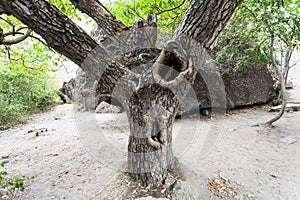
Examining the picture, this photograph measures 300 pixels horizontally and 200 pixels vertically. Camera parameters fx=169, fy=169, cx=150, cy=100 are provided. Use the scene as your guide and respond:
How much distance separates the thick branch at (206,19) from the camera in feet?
5.52

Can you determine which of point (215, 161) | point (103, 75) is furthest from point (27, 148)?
point (215, 161)

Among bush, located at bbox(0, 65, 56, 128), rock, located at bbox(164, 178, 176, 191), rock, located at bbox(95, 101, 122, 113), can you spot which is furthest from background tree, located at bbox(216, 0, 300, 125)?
bush, located at bbox(0, 65, 56, 128)

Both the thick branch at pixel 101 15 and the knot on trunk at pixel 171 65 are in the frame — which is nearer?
the knot on trunk at pixel 171 65

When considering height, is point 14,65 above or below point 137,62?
above

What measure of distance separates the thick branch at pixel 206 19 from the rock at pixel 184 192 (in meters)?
1.58

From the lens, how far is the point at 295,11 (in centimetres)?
311

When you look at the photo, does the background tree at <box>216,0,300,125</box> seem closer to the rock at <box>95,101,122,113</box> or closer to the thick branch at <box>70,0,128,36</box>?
the thick branch at <box>70,0,128,36</box>

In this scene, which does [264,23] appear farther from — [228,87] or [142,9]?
[228,87]

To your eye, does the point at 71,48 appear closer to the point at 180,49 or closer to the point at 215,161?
the point at 180,49

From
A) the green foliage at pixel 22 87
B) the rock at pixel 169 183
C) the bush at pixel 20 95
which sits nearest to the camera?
the rock at pixel 169 183

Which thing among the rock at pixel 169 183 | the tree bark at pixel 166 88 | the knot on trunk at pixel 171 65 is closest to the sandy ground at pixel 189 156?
the rock at pixel 169 183

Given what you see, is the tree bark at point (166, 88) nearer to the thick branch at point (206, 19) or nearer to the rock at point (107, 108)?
the thick branch at point (206, 19)

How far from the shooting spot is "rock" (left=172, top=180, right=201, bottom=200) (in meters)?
1.79

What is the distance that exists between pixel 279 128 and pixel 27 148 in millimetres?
5581
